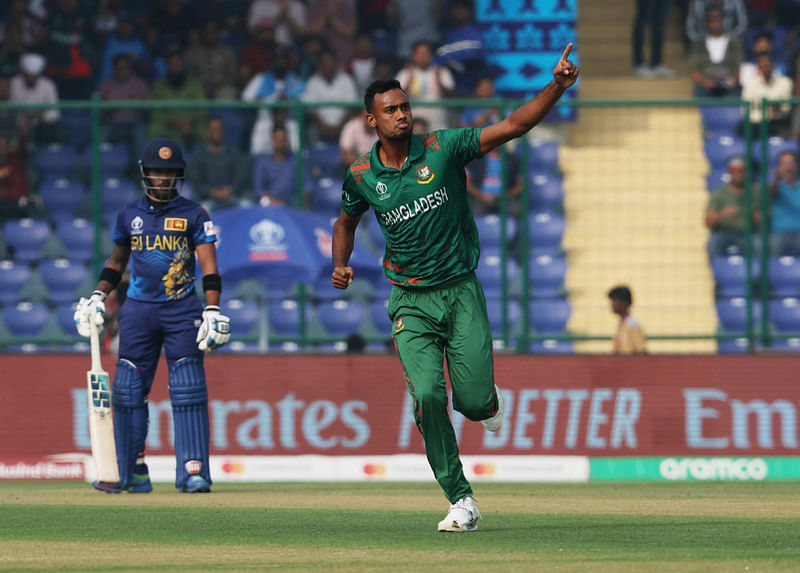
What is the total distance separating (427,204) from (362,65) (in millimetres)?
11086

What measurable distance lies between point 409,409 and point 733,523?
6.11 meters

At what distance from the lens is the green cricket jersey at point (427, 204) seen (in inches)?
301

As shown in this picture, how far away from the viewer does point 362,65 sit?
60.7 ft

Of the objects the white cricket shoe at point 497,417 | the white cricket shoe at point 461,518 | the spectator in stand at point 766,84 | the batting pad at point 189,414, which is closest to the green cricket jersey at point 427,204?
the white cricket shoe at point 497,417

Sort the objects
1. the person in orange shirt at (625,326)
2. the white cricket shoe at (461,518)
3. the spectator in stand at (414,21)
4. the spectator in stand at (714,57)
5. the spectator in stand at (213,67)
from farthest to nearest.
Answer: the spectator in stand at (414,21) < the spectator in stand at (714,57) < the spectator in stand at (213,67) < the person in orange shirt at (625,326) < the white cricket shoe at (461,518)

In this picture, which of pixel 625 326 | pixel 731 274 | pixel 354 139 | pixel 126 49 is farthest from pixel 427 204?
pixel 126 49

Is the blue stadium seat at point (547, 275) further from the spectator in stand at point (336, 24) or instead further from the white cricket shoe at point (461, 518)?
the white cricket shoe at point (461, 518)

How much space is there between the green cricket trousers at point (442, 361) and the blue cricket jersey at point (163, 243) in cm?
268

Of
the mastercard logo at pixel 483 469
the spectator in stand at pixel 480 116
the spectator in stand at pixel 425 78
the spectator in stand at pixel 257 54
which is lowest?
the mastercard logo at pixel 483 469

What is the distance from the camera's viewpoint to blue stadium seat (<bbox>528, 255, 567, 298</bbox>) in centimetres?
1488

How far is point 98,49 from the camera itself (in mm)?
18984

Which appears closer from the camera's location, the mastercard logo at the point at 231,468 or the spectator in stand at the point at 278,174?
the mastercard logo at the point at 231,468

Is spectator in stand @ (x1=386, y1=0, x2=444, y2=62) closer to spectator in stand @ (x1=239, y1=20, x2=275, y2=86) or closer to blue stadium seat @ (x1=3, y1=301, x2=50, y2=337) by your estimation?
spectator in stand @ (x1=239, y1=20, x2=275, y2=86)

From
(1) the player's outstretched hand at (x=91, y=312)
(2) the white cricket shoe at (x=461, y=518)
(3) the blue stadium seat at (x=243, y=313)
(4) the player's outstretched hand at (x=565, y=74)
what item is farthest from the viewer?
(3) the blue stadium seat at (x=243, y=313)
